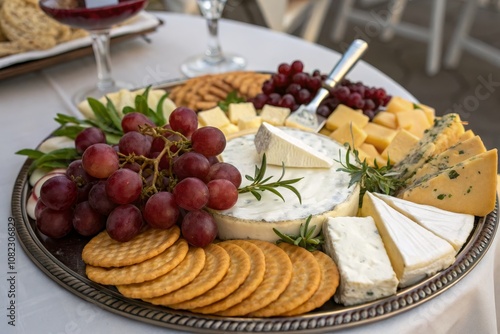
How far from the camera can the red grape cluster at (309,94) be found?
128cm

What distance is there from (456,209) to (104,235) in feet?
1.97

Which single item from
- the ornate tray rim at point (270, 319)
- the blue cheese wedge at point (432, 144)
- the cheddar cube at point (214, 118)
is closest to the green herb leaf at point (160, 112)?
the cheddar cube at point (214, 118)

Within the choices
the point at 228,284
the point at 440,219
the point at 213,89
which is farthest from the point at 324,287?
the point at 213,89

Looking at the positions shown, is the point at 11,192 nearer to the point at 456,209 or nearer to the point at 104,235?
the point at 104,235

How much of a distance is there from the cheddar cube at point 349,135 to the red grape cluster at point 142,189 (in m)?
0.35

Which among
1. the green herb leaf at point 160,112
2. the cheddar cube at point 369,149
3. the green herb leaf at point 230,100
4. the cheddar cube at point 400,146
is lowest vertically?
the green herb leaf at point 160,112

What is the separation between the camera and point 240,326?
0.72 meters

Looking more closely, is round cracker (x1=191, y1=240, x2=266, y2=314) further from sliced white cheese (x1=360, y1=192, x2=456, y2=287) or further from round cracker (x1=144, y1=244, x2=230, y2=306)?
sliced white cheese (x1=360, y1=192, x2=456, y2=287)

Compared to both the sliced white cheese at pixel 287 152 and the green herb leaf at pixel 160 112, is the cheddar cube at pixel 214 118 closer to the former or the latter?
the green herb leaf at pixel 160 112

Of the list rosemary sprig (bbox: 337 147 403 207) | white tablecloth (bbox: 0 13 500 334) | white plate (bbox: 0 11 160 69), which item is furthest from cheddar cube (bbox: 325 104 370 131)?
white plate (bbox: 0 11 160 69)

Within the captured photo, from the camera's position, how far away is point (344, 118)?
1.23 m

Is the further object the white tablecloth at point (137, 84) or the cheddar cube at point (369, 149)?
the cheddar cube at point (369, 149)

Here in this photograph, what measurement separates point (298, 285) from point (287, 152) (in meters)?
0.30

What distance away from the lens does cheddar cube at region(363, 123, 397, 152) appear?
3.88ft
